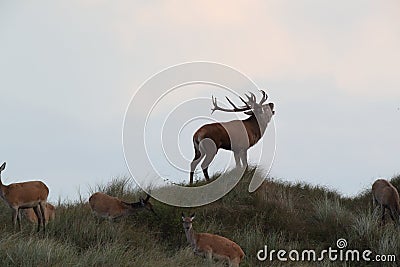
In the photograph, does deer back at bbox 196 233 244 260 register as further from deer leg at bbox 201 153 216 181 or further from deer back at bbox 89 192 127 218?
deer leg at bbox 201 153 216 181

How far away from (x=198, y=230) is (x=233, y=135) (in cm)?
351

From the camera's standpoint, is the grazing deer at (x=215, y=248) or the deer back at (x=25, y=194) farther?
the deer back at (x=25, y=194)

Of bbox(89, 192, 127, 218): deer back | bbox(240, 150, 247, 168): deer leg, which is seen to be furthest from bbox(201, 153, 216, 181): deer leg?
bbox(89, 192, 127, 218): deer back

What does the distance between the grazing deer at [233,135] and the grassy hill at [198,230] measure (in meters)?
0.83

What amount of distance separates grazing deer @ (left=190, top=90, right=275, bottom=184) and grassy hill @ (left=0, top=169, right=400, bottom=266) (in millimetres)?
832

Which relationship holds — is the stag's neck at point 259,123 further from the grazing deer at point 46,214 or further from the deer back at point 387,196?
the grazing deer at point 46,214

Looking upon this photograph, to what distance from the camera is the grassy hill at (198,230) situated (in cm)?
1188

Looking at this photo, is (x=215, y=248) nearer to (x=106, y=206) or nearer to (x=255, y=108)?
(x=106, y=206)

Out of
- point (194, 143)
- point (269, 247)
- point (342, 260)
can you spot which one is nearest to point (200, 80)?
point (194, 143)

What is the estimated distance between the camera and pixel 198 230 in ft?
48.5

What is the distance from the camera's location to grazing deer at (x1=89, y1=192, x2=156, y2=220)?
14203 millimetres

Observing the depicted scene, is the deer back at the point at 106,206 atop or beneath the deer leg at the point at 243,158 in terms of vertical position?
beneath

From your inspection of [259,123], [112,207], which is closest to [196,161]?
[259,123]

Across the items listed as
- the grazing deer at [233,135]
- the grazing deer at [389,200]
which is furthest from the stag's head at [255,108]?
the grazing deer at [389,200]
